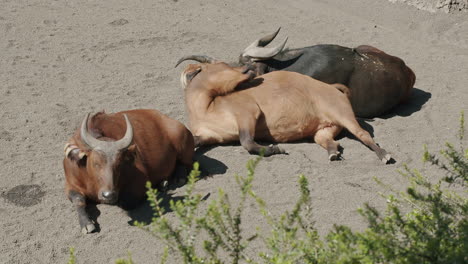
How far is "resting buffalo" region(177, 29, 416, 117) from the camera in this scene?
8391 millimetres

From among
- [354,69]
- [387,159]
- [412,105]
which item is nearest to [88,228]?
[387,159]

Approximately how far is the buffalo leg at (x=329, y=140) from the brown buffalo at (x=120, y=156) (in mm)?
1500

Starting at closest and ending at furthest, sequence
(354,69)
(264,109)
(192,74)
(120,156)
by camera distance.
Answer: (120,156) < (264,109) < (192,74) < (354,69)

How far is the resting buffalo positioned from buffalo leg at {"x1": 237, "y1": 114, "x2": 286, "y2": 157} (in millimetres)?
1243

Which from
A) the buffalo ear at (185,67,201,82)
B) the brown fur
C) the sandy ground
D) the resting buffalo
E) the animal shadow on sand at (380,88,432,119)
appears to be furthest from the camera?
the animal shadow on sand at (380,88,432,119)

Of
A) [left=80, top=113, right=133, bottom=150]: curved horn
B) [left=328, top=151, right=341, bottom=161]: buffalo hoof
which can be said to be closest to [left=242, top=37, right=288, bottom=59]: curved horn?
[left=328, top=151, right=341, bottom=161]: buffalo hoof

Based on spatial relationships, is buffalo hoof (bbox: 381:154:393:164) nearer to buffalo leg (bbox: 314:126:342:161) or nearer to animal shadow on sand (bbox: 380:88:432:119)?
buffalo leg (bbox: 314:126:342:161)

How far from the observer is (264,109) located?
7.72m

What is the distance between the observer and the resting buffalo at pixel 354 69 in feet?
27.5

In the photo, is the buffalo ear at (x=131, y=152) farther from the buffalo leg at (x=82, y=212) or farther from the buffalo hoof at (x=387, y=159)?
the buffalo hoof at (x=387, y=159)

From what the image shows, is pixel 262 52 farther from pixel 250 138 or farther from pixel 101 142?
pixel 101 142

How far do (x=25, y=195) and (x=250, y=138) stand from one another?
7.88 feet

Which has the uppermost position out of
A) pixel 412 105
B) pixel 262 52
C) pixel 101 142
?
pixel 101 142

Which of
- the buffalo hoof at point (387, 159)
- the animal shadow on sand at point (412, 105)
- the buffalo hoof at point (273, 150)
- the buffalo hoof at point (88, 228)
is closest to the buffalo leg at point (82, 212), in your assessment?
the buffalo hoof at point (88, 228)
